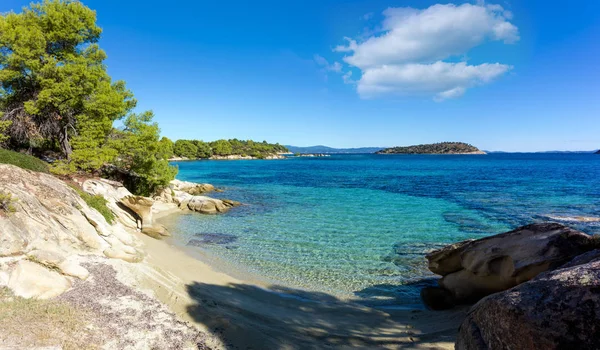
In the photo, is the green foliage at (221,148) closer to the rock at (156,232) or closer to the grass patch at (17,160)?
the rock at (156,232)

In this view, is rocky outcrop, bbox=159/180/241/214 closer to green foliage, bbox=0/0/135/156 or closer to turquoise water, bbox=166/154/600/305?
turquoise water, bbox=166/154/600/305

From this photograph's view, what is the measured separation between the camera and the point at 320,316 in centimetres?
1019

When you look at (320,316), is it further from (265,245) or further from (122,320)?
(265,245)

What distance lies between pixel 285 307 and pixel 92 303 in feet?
18.9

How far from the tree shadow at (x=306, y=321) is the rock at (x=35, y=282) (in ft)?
11.5

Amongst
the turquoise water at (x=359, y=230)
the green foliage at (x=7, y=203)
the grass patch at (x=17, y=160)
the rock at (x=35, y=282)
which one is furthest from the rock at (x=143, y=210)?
the rock at (x=35, y=282)

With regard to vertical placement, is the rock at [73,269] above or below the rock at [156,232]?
above

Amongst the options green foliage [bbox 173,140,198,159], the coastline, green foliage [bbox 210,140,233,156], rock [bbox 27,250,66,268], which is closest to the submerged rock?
the coastline

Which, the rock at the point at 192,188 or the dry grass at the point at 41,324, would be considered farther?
the rock at the point at 192,188

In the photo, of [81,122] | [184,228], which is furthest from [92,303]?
[81,122]

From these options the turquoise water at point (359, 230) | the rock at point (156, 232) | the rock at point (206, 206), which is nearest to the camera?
the turquoise water at point (359, 230)

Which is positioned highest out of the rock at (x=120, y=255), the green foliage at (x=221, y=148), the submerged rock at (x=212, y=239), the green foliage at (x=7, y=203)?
the green foliage at (x=221, y=148)

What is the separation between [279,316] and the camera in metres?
9.88

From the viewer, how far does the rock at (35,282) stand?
25.4ft
